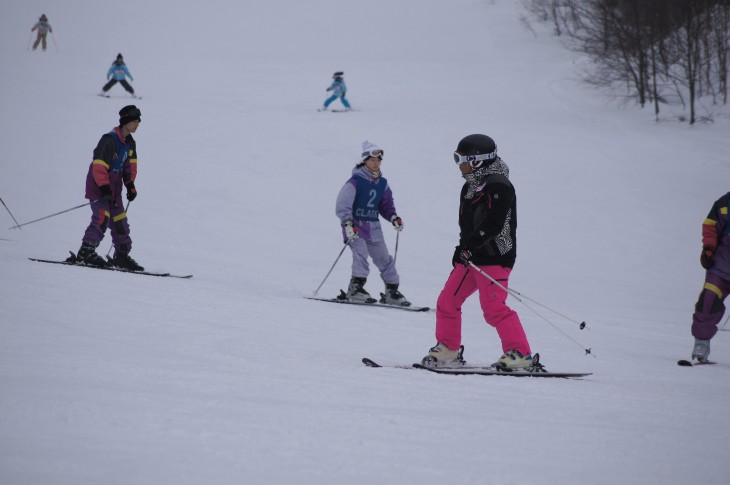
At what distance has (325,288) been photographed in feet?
31.4

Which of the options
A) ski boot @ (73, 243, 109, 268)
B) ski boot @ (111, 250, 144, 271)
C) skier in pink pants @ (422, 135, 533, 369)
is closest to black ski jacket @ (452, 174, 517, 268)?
skier in pink pants @ (422, 135, 533, 369)

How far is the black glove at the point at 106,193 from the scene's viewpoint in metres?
7.76

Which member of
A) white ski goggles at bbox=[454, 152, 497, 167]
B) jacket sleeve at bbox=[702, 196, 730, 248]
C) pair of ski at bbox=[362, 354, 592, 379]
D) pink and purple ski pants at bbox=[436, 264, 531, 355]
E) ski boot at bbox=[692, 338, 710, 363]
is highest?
white ski goggles at bbox=[454, 152, 497, 167]

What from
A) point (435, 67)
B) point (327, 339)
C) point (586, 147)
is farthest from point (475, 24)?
point (327, 339)

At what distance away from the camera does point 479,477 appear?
9.21 ft

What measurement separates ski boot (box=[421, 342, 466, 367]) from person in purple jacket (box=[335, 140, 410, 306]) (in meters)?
3.12

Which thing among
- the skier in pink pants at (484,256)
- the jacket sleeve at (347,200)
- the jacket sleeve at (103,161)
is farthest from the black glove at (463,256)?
the jacket sleeve at (103,161)

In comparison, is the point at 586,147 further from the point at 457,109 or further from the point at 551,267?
the point at 551,267

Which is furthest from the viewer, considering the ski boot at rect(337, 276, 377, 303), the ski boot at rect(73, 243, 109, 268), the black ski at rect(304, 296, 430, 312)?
the ski boot at rect(337, 276, 377, 303)

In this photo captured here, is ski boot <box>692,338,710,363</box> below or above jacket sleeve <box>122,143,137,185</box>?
below

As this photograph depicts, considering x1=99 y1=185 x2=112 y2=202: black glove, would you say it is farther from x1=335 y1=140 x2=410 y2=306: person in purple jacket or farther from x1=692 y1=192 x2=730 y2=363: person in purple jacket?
x1=692 y1=192 x2=730 y2=363: person in purple jacket

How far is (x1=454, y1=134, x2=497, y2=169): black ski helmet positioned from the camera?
16.2 feet

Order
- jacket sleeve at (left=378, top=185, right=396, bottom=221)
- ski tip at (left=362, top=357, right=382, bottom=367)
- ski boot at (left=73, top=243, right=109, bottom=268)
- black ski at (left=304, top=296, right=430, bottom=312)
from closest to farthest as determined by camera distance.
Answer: ski tip at (left=362, top=357, right=382, bottom=367), ski boot at (left=73, top=243, right=109, bottom=268), black ski at (left=304, top=296, right=430, bottom=312), jacket sleeve at (left=378, top=185, right=396, bottom=221)

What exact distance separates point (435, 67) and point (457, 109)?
9.43 meters
